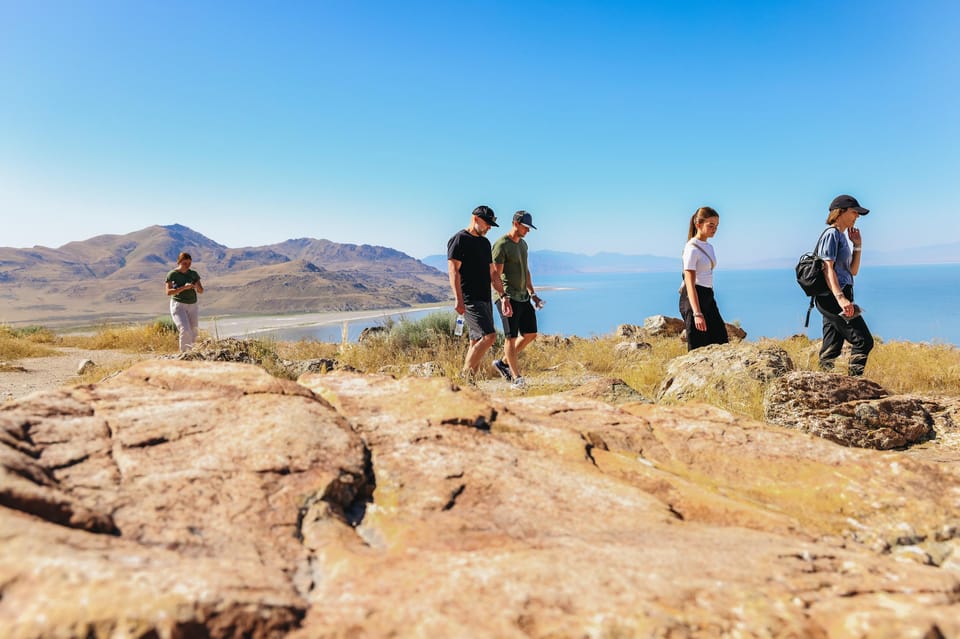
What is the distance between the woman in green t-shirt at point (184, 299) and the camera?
30.1 feet

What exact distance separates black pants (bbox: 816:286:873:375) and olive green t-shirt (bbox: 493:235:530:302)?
3.00 m

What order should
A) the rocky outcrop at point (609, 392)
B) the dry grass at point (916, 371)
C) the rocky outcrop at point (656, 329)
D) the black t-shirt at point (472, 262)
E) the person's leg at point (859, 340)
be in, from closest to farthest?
1. the rocky outcrop at point (609, 392)
2. the person's leg at point (859, 340)
3. the black t-shirt at point (472, 262)
4. the dry grass at point (916, 371)
5. the rocky outcrop at point (656, 329)

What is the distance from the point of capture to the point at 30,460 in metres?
1.75

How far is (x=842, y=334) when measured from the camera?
209 inches

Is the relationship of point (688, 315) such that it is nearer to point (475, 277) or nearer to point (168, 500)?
point (475, 277)

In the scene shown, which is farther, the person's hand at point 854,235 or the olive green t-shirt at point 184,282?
the olive green t-shirt at point 184,282

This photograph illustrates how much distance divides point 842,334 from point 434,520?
5090mm

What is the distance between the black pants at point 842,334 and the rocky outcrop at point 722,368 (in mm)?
398

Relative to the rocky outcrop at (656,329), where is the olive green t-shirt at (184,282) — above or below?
above

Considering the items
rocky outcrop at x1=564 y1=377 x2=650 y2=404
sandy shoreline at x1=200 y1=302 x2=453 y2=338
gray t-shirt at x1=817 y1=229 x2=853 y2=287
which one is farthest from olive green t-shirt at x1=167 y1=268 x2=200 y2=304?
gray t-shirt at x1=817 y1=229 x2=853 y2=287

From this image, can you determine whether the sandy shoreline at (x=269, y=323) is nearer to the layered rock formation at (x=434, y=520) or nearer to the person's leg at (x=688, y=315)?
the person's leg at (x=688, y=315)

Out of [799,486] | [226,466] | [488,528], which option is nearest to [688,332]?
[799,486]

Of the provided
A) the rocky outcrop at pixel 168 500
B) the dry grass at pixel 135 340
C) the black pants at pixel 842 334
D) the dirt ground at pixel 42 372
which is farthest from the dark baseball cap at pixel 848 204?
the dry grass at pixel 135 340

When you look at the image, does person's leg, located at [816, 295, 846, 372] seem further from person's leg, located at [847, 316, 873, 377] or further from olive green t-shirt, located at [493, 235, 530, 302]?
olive green t-shirt, located at [493, 235, 530, 302]
